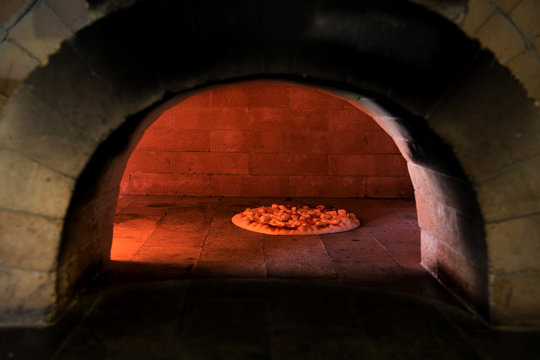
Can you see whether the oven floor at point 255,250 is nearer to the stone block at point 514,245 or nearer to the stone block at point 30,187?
the stone block at point 514,245

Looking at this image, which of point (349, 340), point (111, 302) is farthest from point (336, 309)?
point (111, 302)

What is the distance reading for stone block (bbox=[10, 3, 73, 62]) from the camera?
2.63m

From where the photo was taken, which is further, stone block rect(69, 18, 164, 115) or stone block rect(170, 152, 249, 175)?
stone block rect(170, 152, 249, 175)

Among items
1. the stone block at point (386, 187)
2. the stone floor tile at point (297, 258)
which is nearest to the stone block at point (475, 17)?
the stone floor tile at point (297, 258)

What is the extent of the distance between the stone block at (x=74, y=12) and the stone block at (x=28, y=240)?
3.89 feet

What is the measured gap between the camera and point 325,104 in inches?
288

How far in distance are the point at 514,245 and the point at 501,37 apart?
4.13 ft

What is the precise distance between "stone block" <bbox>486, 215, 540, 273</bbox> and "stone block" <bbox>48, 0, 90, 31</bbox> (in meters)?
2.72

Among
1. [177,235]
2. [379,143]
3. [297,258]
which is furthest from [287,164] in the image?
[297,258]

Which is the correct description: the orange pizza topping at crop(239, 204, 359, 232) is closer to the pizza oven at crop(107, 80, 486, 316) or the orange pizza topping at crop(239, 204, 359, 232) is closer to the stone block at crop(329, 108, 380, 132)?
the pizza oven at crop(107, 80, 486, 316)

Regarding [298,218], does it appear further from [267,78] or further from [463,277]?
[267,78]

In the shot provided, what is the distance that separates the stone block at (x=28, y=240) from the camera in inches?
102

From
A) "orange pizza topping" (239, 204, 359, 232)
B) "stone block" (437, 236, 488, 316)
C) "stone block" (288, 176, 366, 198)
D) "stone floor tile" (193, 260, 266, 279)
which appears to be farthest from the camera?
"stone block" (288, 176, 366, 198)

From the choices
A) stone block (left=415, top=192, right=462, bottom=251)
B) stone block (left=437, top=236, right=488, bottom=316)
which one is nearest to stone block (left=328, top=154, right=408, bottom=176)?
stone block (left=415, top=192, right=462, bottom=251)
